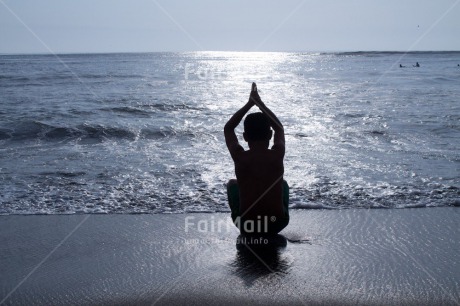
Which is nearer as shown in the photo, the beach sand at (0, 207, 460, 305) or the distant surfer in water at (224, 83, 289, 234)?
the beach sand at (0, 207, 460, 305)

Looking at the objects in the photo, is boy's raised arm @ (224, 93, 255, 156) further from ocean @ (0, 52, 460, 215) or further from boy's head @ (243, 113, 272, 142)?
ocean @ (0, 52, 460, 215)

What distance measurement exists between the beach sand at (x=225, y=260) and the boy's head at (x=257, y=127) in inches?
37.0

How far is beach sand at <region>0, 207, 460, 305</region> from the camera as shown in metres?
3.40

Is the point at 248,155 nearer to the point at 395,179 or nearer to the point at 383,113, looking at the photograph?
the point at 395,179

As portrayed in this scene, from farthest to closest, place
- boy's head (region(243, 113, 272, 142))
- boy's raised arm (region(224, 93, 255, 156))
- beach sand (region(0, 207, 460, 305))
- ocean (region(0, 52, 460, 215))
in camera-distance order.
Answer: ocean (region(0, 52, 460, 215)) < boy's raised arm (region(224, 93, 255, 156)) < boy's head (region(243, 113, 272, 142)) < beach sand (region(0, 207, 460, 305))

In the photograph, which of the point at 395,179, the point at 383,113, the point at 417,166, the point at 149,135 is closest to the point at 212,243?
the point at 395,179

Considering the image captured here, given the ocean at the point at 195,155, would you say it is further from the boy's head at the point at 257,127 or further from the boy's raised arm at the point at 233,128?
the boy's head at the point at 257,127

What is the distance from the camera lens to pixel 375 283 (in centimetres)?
357

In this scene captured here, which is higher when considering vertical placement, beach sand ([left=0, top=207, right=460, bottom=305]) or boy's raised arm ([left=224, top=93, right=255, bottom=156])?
boy's raised arm ([left=224, top=93, right=255, bottom=156])

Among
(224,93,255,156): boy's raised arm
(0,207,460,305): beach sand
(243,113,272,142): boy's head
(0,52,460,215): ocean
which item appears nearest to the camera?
(0,207,460,305): beach sand

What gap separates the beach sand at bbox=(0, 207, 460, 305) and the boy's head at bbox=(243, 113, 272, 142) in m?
0.94

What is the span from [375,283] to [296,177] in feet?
11.6

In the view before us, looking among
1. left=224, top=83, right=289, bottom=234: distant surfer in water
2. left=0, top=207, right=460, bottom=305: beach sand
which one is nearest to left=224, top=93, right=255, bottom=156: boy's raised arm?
left=224, top=83, right=289, bottom=234: distant surfer in water

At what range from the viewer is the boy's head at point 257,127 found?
4.01 m
